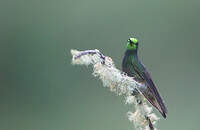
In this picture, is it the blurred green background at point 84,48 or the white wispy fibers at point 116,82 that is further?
the blurred green background at point 84,48

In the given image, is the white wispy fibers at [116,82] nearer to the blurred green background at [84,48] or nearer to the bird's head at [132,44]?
the bird's head at [132,44]

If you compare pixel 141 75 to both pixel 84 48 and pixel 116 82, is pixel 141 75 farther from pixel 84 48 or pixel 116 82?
pixel 84 48

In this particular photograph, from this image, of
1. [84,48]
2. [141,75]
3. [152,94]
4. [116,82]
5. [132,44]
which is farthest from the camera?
[84,48]

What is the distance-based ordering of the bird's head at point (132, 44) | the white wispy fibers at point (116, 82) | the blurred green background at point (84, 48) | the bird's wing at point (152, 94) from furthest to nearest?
1. the blurred green background at point (84, 48)
2. the bird's head at point (132, 44)
3. the bird's wing at point (152, 94)
4. the white wispy fibers at point (116, 82)

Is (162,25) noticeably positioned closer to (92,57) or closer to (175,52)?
(175,52)

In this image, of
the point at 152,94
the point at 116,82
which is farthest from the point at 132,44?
the point at 116,82

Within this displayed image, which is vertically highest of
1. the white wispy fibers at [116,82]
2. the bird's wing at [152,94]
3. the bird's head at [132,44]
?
the bird's head at [132,44]

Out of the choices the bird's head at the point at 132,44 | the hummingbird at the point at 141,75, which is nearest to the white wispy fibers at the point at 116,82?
the hummingbird at the point at 141,75
